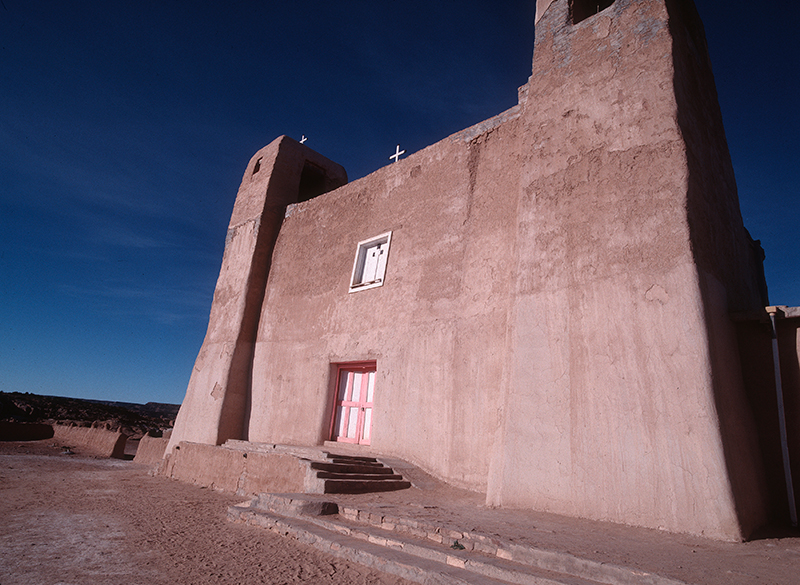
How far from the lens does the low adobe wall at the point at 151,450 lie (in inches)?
524

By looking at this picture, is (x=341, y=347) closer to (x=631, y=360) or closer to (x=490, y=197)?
(x=490, y=197)

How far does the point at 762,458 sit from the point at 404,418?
4.36 meters

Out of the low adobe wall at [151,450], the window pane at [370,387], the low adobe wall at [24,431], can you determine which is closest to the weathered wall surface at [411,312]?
the window pane at [370,387]

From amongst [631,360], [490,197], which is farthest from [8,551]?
[490,197]

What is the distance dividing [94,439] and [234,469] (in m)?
13.1

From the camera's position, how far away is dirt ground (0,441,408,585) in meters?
3.25

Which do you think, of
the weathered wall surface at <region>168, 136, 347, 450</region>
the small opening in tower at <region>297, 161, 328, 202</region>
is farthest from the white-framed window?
the small opening in tower at <region>297, 161, 328, 202</region>

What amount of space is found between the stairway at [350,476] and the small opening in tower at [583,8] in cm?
692

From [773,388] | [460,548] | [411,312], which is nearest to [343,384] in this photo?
[411,312]

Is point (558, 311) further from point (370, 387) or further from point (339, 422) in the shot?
point (339, 422)

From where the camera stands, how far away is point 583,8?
24.6ft

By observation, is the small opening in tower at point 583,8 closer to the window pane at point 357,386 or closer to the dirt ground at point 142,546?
the window pane at point 357,386

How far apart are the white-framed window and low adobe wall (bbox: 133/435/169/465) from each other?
26.4 ft

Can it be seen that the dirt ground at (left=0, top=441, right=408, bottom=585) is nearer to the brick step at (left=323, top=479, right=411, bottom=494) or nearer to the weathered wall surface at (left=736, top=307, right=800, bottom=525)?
the brick step at (left=323, top=479, right=411, bottom=494)
